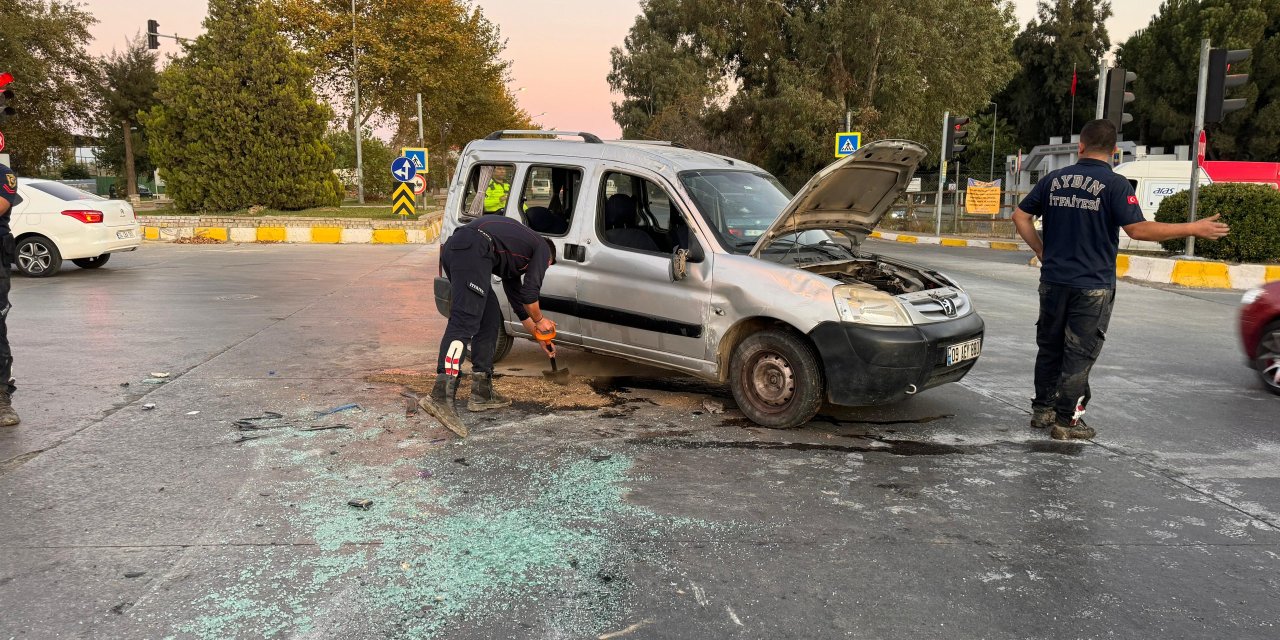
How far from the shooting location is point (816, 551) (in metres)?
3.62

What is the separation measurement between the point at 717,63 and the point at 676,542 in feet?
137

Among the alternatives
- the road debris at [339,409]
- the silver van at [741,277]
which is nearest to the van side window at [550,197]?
the silver van at [741,277]

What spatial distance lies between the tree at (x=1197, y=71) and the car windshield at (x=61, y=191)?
44.9 metres

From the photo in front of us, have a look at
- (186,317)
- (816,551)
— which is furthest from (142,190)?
(816,551)

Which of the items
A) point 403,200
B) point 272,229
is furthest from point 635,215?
point 272,229

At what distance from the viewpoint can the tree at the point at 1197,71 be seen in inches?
1686

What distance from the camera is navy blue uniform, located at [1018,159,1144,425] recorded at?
512 cm

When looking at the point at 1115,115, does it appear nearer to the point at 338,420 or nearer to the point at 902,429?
the point at 902,429

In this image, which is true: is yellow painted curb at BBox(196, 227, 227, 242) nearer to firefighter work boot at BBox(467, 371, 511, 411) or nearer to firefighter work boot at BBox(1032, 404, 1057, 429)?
firefighter work boot at BBox(467, 371, 511, 411)

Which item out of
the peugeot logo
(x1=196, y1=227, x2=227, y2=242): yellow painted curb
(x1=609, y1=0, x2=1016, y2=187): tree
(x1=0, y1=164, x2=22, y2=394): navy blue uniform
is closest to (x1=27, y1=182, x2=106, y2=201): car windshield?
(x1=0, y1=164, x2=22, y2=394): navy blue uniform

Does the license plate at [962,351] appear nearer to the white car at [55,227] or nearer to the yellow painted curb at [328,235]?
the white car at [55,227]

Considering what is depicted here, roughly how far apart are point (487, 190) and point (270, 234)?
60.5 feet

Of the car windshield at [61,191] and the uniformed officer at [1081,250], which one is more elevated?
the car windshield at [61,191]

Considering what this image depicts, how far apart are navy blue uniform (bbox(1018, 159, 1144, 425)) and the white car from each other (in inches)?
522
